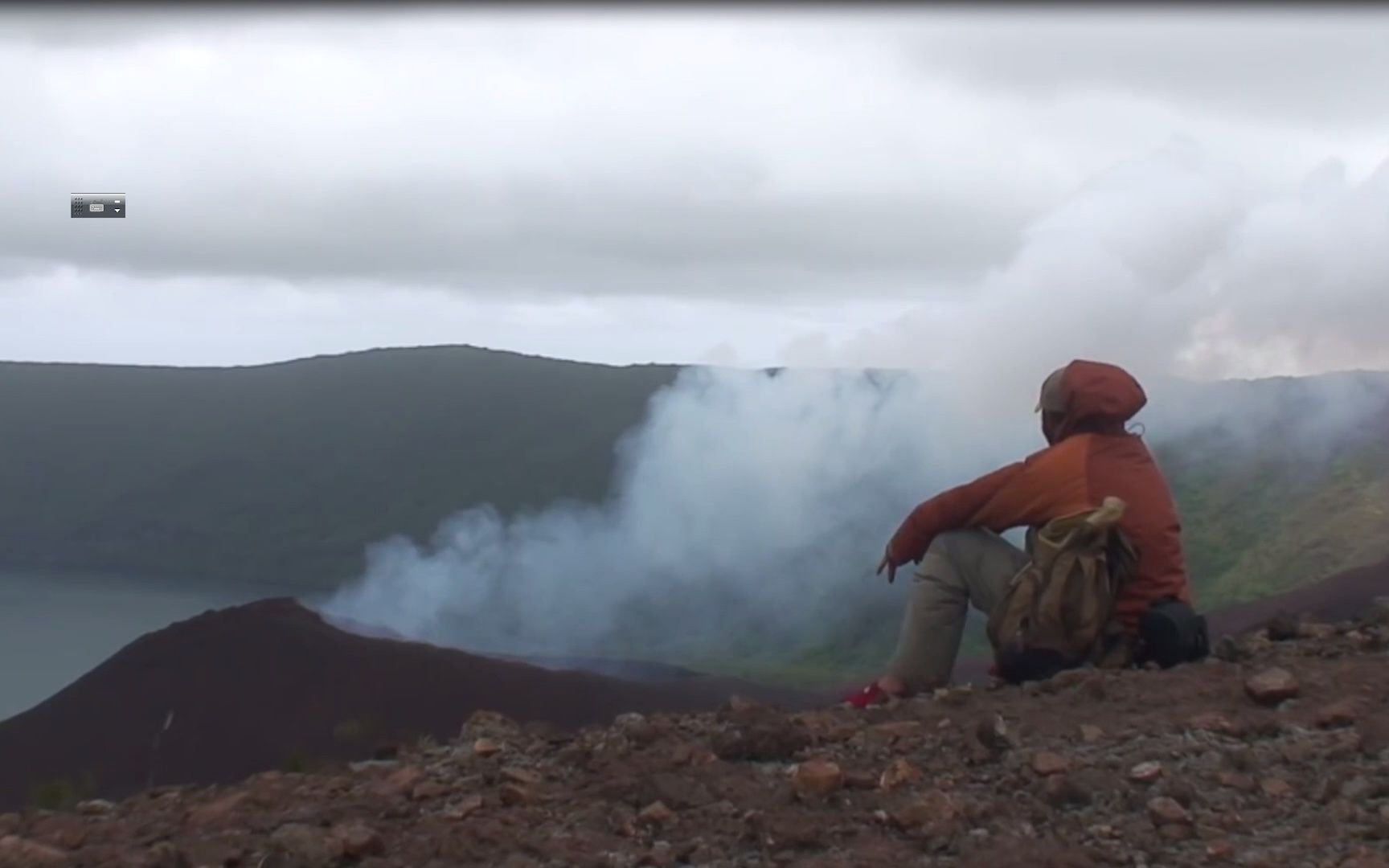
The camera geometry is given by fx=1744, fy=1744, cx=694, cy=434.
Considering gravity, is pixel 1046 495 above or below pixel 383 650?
above

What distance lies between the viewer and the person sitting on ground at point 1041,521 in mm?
5996

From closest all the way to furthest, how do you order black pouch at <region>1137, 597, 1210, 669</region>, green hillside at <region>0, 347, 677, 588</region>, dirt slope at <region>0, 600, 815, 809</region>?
black pouch at <region>1137, 597, 1210, 669</region>
dirt slope at <region>0, 600, 815, 809</region>
green hillside at <region>0, 347, 677, 588</region>

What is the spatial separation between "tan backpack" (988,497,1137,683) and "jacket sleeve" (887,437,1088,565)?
0.09 metres

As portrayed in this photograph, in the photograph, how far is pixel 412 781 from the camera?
4.94 meters

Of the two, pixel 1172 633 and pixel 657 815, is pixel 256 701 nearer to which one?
pixel 657 815

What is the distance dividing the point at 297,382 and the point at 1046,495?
12264mm

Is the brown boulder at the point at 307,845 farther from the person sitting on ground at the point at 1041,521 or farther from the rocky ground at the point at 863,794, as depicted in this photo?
the person sitting on ground at the point at 1041,521

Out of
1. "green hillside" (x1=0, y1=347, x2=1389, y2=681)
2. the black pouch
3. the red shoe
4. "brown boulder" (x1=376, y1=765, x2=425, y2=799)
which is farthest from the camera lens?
"green hillside" (x1=0, y1=347, x2=1389, y2=681)

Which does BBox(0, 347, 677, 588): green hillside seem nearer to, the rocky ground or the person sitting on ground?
the person sitting on ground

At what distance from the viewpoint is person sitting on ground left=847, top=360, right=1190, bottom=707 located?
19.7ft

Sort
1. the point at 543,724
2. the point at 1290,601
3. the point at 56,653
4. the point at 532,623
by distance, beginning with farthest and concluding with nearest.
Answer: the point at 532,623, the point at 56,653, the point at 1290,601, the point at 543,724

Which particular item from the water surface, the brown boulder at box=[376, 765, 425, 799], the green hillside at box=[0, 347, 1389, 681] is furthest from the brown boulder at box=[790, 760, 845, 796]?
the green hillside at box=[0, 347, 1389, 681]

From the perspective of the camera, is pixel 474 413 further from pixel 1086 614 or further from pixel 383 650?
pixel 1086 614

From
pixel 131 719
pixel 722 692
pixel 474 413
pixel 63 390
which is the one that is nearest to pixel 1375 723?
pixel 722 692
